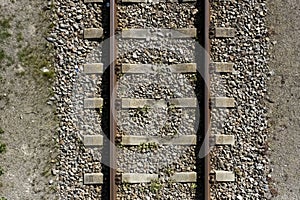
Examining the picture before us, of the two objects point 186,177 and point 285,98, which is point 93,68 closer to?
point 186,177

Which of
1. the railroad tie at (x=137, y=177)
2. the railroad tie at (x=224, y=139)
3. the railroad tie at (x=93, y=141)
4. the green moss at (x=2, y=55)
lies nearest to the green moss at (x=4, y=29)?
the green moss at (x=2, y=55)

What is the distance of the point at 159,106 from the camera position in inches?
240

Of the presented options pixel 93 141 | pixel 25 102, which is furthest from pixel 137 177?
pixel 25 102

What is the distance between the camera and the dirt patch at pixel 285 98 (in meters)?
6.16

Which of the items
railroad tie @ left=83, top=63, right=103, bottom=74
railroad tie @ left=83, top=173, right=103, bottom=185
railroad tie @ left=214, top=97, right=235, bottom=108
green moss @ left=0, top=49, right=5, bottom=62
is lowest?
railroad tie @ left=83, top=173, right=103, bottom=185

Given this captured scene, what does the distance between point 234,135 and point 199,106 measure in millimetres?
569

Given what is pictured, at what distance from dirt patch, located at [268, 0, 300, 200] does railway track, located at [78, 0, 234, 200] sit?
22.5 inches

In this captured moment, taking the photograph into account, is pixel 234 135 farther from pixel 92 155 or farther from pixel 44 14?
pixel 44 14

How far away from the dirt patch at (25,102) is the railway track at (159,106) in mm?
544

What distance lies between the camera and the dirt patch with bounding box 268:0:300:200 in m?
6.16

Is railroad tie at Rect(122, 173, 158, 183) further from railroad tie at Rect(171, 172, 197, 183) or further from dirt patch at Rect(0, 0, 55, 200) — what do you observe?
dirt patch at Rect(0, 0, 55, 200)

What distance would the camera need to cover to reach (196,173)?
606cm

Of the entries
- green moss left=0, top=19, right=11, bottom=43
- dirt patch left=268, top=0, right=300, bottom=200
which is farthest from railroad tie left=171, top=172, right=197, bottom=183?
green moss left=0, top=19, right=11, bottom=43

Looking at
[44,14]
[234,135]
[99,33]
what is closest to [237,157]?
[234,135]
